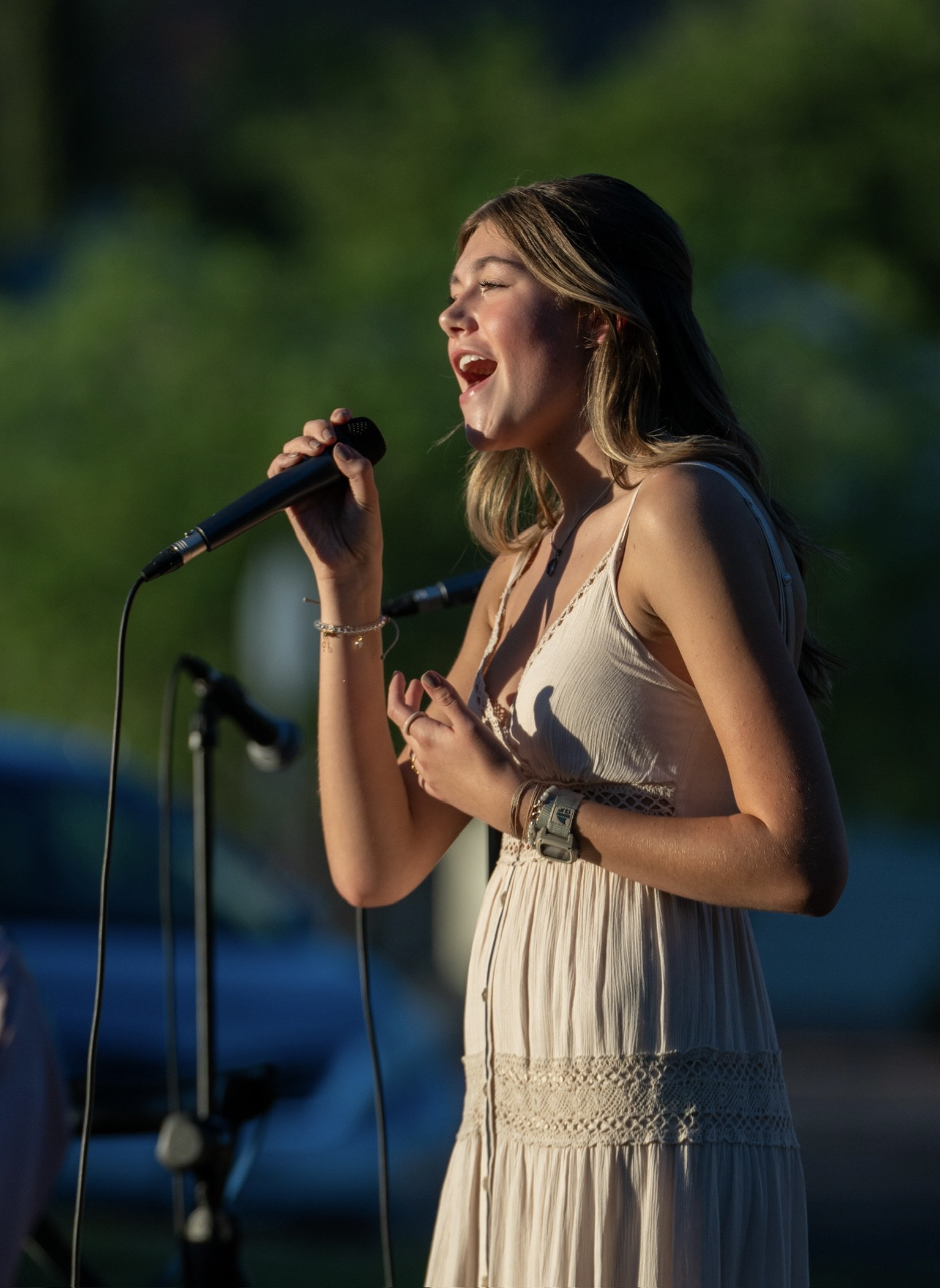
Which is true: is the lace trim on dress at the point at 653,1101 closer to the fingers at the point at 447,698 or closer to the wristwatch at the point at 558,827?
the wristwatch at the point at 558,827

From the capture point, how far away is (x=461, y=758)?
5.95ft

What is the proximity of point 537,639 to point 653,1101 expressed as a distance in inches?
23.0

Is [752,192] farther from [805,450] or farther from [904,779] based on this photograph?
[904,779]

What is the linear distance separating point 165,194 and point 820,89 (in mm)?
5829

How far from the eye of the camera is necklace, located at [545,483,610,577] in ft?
6.63

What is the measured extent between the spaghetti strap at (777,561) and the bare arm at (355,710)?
1.56 feet

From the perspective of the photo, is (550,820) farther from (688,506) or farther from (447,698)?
(688,506)

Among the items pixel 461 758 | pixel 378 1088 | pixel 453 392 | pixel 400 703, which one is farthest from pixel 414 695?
pixel 453 392

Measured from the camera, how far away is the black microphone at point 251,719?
2.71 meters

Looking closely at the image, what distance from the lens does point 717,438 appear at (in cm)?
192

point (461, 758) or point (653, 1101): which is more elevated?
point (461, 758)

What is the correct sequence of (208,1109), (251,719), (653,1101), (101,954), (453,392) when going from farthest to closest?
(453,392)
(251,719)
(208,1109)
(101,954)
(653,1101)

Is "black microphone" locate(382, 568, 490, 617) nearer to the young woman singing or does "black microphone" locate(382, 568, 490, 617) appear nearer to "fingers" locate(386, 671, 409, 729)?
→ the young woman singing

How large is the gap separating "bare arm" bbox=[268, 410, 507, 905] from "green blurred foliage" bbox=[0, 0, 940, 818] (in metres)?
7.19
